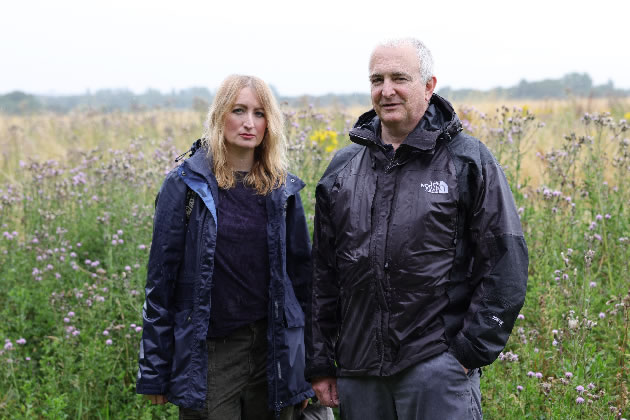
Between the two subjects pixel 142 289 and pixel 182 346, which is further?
pixel 142 289

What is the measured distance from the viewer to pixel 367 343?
8.73 ft

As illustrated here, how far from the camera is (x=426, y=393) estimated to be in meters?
2.53

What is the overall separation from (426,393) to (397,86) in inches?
47.6

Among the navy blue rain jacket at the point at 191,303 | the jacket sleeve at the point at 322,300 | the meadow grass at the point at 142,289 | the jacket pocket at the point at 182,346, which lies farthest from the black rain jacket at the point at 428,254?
the meadow grass at the point at 142,289

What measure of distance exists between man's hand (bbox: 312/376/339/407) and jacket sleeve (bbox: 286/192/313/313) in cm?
48

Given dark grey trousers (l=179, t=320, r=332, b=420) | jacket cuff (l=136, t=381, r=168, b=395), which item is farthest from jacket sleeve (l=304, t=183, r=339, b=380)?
jacket cuff (l=136, t=381, r=168, b=395)

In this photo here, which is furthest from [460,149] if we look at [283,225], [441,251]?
[283,225]

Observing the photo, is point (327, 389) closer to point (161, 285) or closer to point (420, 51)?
point (161, 285)

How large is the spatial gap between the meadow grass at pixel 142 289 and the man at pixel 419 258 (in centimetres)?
126

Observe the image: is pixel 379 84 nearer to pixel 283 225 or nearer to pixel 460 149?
pixel 460 149

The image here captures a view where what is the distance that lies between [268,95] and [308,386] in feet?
4.79

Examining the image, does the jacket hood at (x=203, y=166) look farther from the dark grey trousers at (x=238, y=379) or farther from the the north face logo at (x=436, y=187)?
the the north face logo at (x=436, y=187)

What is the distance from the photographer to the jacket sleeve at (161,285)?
3104 millimetres

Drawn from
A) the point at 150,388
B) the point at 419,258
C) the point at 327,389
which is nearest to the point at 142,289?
the point at 150,388
